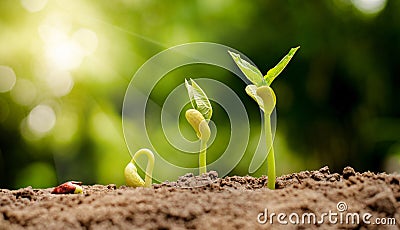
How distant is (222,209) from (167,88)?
168cm

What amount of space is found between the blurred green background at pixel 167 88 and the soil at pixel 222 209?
1.50 m

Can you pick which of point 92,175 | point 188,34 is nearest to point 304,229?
point 92,175

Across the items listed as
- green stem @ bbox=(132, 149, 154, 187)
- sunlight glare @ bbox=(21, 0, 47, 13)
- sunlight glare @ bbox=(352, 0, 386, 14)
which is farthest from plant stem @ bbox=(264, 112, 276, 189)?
sunlight glare @ bbox=(352, 0, 386, 14)

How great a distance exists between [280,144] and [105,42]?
0.82 metres

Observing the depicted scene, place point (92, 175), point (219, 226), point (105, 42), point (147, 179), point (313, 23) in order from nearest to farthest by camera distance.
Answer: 1. point (219, 226)
2. point (147, 179)
3. point (92, 175)
4. point (105, 42)
5. point (313, 23)

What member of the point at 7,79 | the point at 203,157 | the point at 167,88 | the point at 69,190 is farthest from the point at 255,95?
the point at 7,79

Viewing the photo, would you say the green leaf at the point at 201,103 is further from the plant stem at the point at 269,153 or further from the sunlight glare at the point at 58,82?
the sunlight glare at the point at 58,82

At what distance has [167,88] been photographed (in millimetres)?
2176

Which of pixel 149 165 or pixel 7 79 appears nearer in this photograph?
pixel 149 165

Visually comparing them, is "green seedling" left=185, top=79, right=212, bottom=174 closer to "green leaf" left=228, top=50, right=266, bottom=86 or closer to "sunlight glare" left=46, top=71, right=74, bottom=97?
"green leaf" left=228, top=50, right=266, bottom=86

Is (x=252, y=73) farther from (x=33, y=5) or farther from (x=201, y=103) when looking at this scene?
(x=33, y=5)

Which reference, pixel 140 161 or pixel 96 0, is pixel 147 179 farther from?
pixel 96 0

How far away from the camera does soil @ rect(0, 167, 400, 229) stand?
487mm

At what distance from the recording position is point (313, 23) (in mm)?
2381
